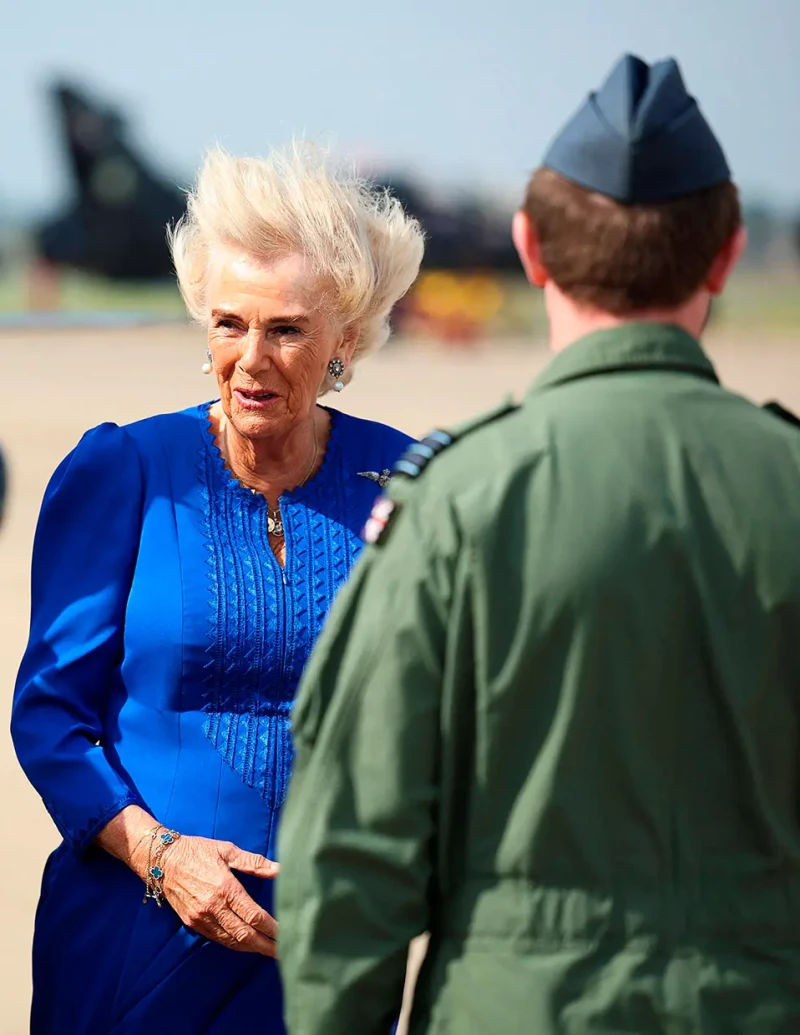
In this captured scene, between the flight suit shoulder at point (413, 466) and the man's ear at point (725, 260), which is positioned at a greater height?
the man's ear at point (725, 260)

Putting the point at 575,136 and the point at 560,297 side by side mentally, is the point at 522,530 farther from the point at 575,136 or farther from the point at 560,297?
the point at 575,136

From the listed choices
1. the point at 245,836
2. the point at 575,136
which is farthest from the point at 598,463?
the point at 245,836

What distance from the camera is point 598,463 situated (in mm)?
1584

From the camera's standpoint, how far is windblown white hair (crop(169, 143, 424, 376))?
2830mm

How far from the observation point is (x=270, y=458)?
291 centimetres

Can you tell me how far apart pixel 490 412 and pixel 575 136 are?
300 millimetres

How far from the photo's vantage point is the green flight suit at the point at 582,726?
1572mm

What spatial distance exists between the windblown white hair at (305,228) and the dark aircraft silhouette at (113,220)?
2194cm

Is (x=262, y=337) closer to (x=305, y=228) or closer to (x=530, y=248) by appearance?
(x=305, y=228)

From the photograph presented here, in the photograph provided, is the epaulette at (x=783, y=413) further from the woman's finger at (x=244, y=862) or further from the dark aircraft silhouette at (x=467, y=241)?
the dark aircraft silhouette at (x=467, y=241)

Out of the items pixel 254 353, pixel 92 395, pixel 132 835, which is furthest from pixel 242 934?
pixel 92 395

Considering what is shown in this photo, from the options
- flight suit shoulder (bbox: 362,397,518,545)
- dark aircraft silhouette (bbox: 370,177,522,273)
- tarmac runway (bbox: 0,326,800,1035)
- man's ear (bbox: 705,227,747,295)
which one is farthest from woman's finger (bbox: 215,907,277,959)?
dark aircraft silhouette (bbox: 370,177,522,273)

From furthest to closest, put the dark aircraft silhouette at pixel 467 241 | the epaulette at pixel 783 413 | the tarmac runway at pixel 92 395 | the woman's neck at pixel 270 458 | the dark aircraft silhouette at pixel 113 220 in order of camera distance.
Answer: the dark aircraft silhouette at pixel 113 220
the dark aircraft silhouette at pixel 467 241
the tarmac runway at pixel 92 395
the woman's neck at pixel 270 458
the epaulette at pixel 783 413

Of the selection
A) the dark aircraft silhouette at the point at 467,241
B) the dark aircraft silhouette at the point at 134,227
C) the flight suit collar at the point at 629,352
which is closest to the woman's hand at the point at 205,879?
the flight suit collar at the point at 629,352
